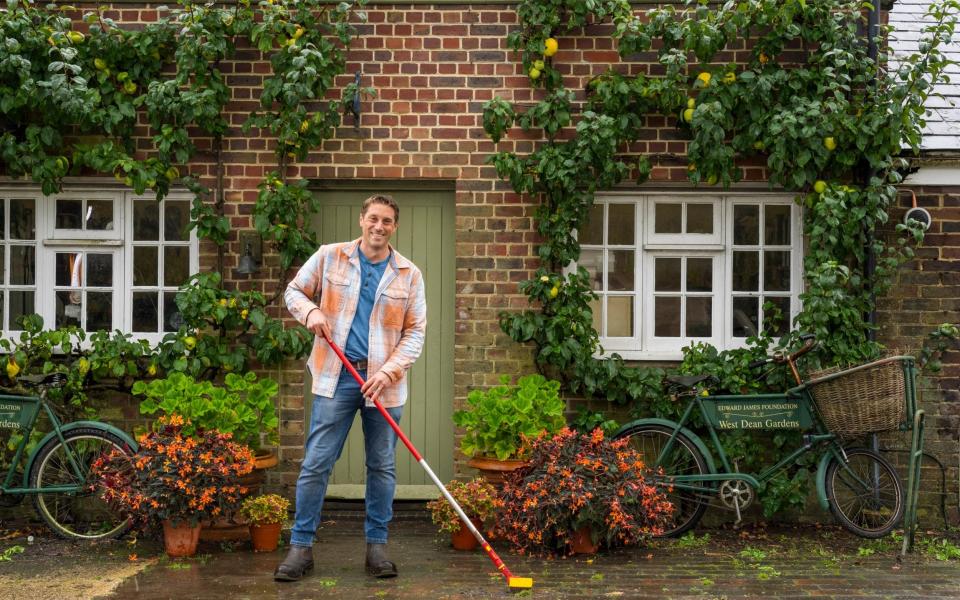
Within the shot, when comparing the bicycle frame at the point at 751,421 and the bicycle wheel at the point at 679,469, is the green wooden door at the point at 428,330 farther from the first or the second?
the bicycle frame at the point at 751,421

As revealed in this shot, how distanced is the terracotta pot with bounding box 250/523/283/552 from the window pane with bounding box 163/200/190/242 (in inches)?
94.1

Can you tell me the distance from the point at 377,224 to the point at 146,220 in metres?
2.77

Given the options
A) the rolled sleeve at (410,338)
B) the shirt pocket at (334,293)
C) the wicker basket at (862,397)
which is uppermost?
the shirt pocket at (334,293)

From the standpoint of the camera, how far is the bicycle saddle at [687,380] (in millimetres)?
7363

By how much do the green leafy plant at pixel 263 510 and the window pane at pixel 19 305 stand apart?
8.27ft

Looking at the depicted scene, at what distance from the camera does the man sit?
599cm

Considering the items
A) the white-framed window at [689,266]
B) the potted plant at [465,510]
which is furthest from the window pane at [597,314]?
the potted plant at [465,510]

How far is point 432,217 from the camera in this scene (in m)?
8.02

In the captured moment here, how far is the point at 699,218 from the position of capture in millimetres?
8031

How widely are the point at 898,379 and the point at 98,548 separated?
5111 millimetres

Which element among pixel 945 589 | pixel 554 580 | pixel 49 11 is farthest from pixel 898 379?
pixel 49 11

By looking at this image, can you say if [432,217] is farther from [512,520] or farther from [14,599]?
[14,599]

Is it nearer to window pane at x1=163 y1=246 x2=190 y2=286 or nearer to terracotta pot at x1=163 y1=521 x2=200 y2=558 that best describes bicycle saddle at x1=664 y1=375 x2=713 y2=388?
terracotta pot at x1=163 y1=521 x2=200 y2=558

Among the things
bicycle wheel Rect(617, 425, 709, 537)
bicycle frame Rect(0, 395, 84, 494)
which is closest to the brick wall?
bicycle wheel Rect(617, 425, 709, 537)
